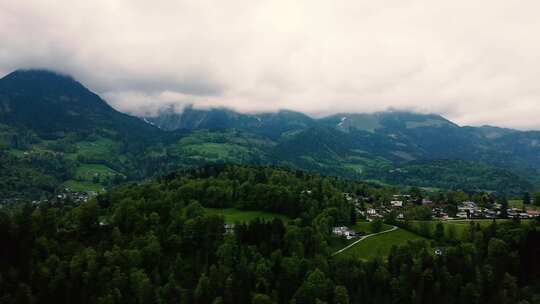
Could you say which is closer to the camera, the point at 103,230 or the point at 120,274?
the point at 120,274

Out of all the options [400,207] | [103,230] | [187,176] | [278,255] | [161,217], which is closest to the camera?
[278,255]

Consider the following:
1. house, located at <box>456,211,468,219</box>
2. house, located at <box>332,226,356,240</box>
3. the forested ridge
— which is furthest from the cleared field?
house, located at <box>332,226,356,240</box>

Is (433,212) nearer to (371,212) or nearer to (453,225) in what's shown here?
(371,212)

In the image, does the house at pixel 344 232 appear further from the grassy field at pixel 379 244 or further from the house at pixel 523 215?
the house at pixel 523 215

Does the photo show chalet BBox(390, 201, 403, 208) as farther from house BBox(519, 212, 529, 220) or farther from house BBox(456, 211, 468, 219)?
house BBox(519, 212, 529, 220)

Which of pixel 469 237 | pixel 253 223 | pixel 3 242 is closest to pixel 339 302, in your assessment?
pixel 253 223

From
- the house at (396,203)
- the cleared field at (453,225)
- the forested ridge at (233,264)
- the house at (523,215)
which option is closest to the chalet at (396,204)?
the house at (396,203)

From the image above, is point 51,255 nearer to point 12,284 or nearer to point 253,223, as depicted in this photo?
point 12,284
